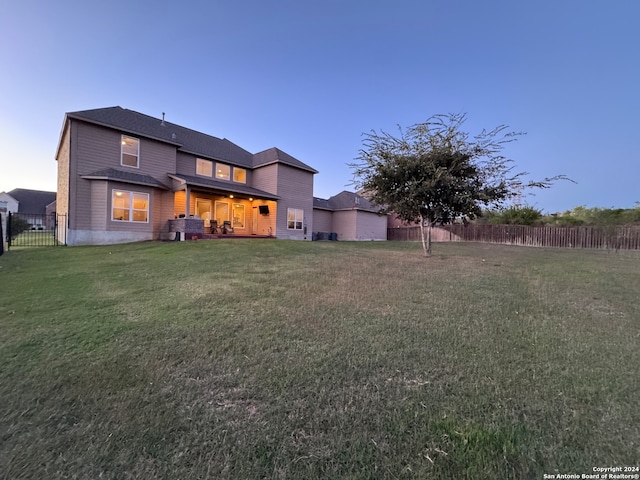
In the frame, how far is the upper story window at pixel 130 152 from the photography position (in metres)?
14.6

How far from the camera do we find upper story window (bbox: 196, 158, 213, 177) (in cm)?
1767

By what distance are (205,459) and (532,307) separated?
5249 millimetres

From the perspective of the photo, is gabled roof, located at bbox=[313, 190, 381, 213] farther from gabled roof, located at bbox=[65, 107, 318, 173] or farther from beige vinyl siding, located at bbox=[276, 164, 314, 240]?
gabled roof, located at bbox=[65, 107, 318, 173]

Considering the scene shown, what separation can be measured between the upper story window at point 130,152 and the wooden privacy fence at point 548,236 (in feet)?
55.0

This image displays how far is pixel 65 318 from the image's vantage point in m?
4.21

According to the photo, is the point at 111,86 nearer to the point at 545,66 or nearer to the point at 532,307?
the point at 532,307

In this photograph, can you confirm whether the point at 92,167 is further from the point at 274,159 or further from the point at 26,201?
the point at 26,201

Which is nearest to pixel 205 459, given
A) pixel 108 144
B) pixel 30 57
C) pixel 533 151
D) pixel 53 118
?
pixel 108 144

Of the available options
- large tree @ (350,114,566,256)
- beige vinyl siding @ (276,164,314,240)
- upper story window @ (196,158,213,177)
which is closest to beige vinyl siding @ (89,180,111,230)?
upper story window @ (196,158,213,177)

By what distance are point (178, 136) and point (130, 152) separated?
3.46 meters

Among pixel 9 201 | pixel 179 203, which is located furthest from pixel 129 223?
pixel 9 201

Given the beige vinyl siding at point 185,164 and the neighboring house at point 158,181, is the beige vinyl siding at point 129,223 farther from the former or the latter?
the beige vinyl siding at point 185,164

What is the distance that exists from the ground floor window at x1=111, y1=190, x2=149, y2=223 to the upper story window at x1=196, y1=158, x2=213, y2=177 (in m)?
3.87

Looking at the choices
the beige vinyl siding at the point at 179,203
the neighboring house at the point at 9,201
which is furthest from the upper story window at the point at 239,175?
the neighboring house at the point at 9,201
